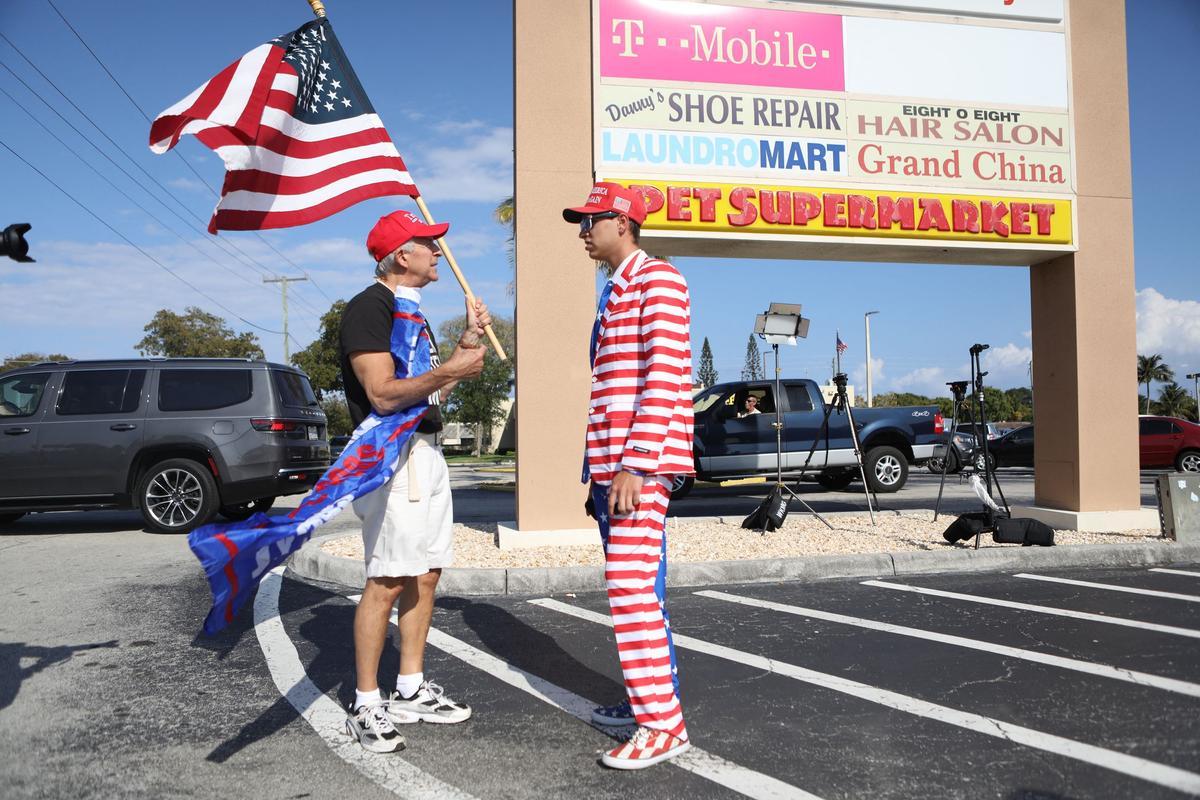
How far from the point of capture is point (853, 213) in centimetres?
823

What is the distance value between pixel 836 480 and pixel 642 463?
43.8ft

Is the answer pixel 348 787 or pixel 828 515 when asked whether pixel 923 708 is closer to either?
pixel 348 787

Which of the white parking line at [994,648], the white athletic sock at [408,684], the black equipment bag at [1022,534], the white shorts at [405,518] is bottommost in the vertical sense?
the white parking line at [994,648]

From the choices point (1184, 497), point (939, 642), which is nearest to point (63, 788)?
point (939, 642)

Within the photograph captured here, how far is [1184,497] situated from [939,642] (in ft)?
14.8

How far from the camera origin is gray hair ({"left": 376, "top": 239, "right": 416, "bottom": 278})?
3.29 meters

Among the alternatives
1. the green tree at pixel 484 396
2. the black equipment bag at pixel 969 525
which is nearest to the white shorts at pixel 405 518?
the black equipment bag at pixel 969 525

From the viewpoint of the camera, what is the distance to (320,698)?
11.9ft

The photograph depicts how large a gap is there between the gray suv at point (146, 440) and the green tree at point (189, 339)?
1424 inches

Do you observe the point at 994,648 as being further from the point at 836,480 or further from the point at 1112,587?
the point at 836,480

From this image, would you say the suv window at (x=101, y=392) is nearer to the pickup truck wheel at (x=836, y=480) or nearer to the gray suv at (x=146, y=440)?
the gray suv at (x=146, y=440)

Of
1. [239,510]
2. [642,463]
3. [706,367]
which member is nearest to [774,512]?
[642,463]

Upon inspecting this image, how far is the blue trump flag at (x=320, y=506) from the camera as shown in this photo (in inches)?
109

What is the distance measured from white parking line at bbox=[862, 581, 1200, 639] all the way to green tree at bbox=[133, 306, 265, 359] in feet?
142
